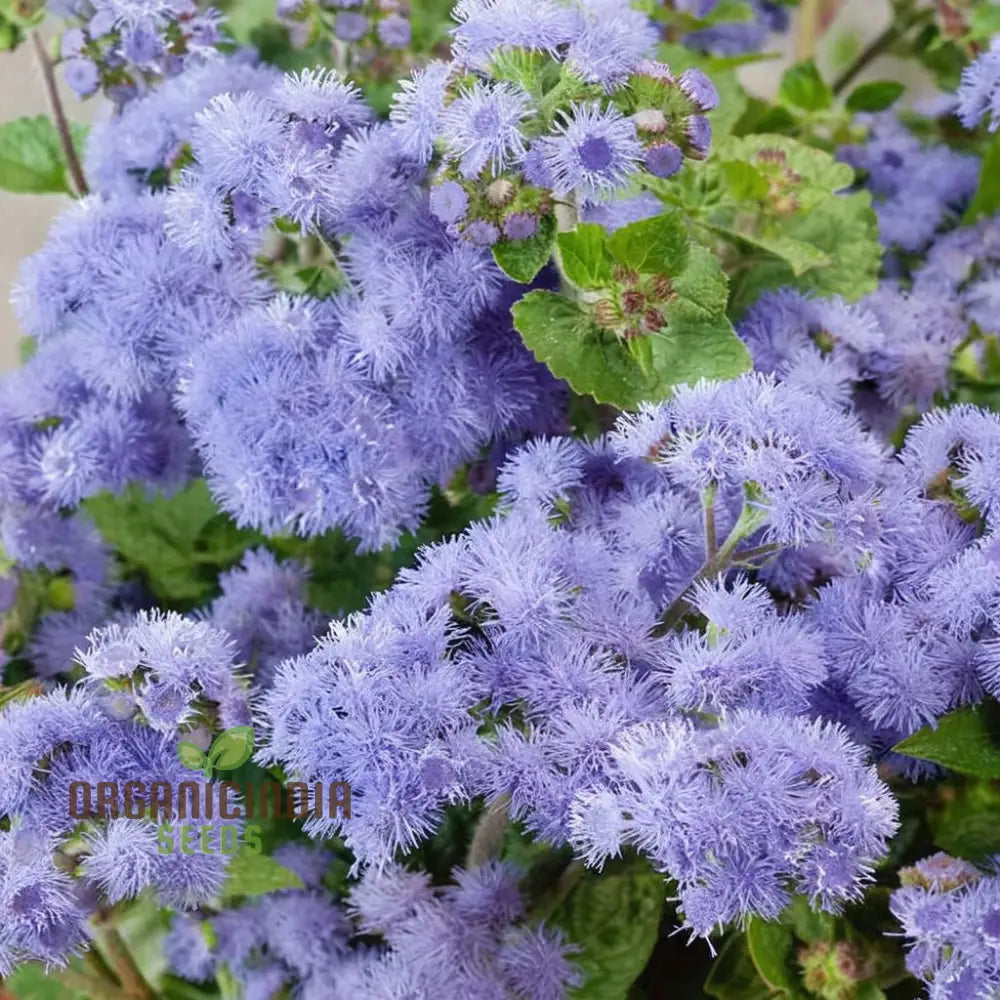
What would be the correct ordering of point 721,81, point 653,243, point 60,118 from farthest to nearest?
1. point 721,81
2. point 60,118
3. point 653,243

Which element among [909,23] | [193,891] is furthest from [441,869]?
[909,23]

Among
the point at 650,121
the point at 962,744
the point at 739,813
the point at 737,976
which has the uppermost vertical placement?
the point at 650,121

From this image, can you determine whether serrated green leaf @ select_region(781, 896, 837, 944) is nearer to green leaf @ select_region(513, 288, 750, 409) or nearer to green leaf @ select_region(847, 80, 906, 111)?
green leaf @ select_region(513, 288, 750, 409)

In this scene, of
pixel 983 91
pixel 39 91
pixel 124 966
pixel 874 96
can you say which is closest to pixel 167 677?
pixel 124 966

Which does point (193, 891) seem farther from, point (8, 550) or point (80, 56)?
point (80, 56)

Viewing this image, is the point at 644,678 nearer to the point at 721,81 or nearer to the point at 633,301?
the point at 633,301

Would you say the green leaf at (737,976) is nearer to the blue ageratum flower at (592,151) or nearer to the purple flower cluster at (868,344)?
the purple flower cluster at (868,344)
